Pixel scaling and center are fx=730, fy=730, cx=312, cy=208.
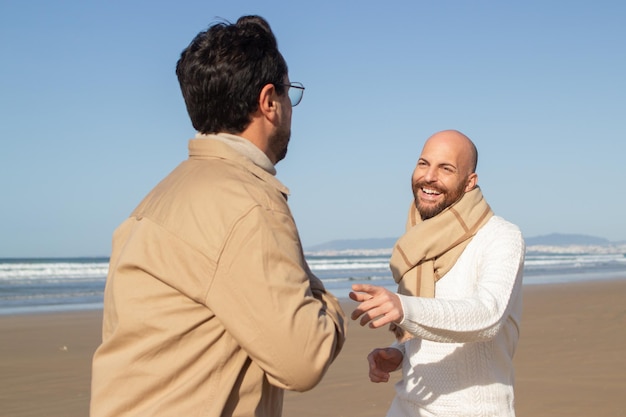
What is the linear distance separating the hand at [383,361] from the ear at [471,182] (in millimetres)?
738

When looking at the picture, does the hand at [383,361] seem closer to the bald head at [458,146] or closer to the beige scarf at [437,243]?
the beige scarf at [437,243]

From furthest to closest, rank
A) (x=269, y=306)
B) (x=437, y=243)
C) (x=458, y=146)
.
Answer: (x=458, y=146) < (x=437, y=243) < (x=269, y=306)

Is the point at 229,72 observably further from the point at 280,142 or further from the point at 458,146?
the point at 458,146

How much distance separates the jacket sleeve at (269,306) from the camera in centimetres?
159

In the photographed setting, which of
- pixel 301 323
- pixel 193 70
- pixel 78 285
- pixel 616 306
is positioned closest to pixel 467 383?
pixel 301 323

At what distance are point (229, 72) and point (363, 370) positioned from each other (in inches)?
252

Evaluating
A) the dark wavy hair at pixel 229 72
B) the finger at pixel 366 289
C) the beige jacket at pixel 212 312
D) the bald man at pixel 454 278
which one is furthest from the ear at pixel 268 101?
the bald man at pixel 454 278

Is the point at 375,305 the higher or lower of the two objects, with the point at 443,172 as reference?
lower

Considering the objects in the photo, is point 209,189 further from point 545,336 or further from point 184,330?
point 545,336

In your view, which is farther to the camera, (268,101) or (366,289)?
(366,289)

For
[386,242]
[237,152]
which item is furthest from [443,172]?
[386,242]

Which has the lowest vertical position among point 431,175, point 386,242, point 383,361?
point 386,242

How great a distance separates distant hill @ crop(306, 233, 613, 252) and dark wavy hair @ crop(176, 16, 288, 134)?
520ft

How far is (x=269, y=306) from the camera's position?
62.6 inches
